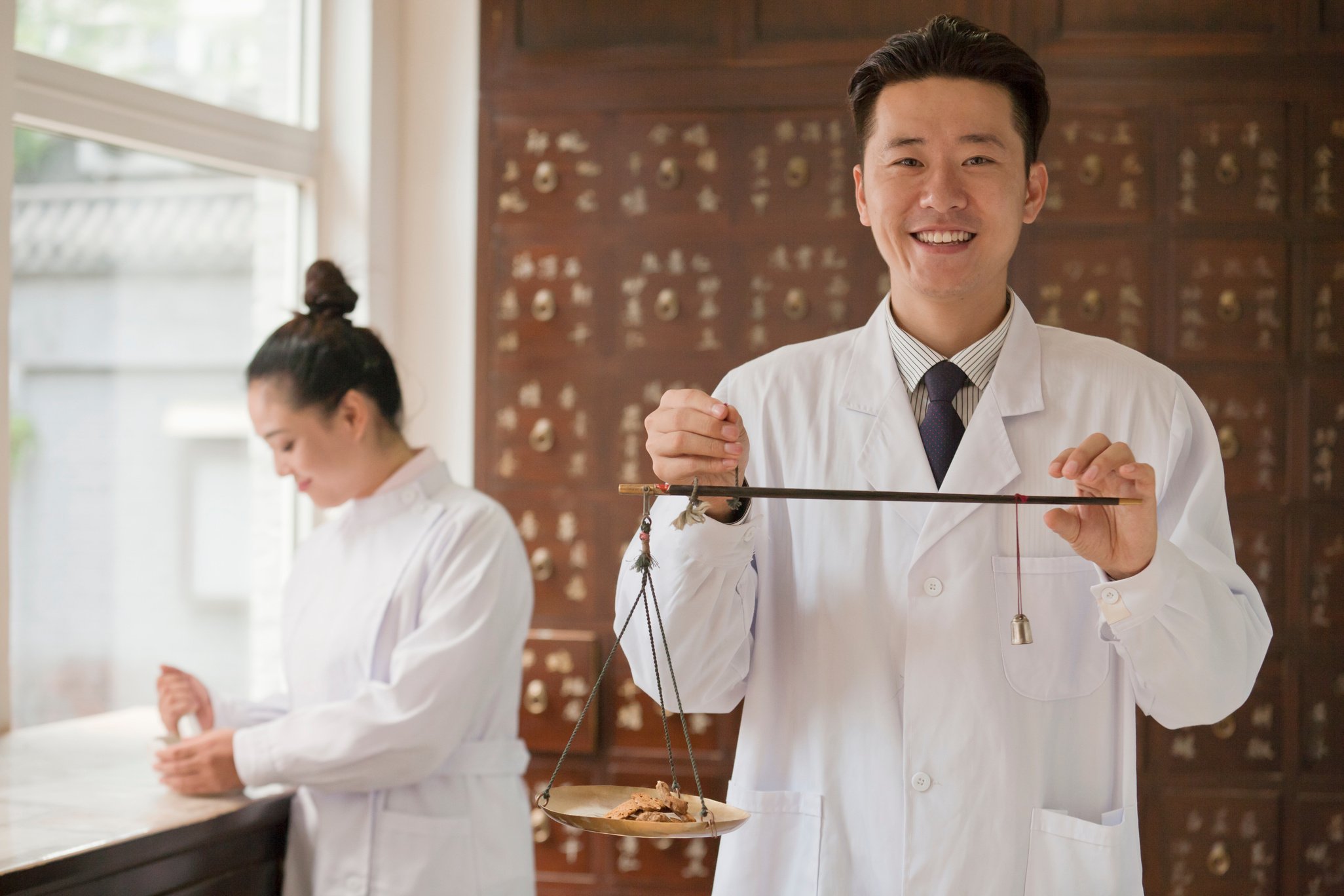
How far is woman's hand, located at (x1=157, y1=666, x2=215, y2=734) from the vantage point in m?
2.26

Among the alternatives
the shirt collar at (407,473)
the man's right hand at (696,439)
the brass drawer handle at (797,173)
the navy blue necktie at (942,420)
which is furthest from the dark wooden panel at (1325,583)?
the man's right hand at (696,439)

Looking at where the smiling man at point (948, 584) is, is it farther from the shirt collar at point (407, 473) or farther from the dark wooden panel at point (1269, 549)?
the dark wooden panel at point (1269, 549)

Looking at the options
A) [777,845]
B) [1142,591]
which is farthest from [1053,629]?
[777,845]

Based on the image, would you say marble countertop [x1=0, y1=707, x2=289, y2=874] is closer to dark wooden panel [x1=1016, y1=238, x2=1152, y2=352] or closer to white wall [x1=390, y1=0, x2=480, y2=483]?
white wall [x1=390, y1=0, x2=480, y2=483]

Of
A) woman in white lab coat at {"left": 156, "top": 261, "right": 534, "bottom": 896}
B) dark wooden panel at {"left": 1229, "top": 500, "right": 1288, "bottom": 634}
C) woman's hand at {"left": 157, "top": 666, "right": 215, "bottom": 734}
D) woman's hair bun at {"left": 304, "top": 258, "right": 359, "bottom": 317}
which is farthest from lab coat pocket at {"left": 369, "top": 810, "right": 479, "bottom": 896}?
dark wooden panel at {"left": 1229, "top": 500, "right": 1288, "bottom": 634}

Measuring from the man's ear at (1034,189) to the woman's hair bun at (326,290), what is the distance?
1265 millimetres

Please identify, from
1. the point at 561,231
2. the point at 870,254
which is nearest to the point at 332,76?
the point at 561,231

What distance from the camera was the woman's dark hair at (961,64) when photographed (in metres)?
1.42

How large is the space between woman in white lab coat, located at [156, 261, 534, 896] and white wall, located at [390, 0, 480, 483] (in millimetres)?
935

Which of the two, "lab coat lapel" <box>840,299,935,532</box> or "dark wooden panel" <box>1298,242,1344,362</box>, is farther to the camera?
"dark wooden panel" <box>1298,242,1344,362</box>

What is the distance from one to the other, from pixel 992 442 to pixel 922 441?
84 mm

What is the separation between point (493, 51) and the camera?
3.12 meters

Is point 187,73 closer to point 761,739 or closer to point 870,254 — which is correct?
point 870,254

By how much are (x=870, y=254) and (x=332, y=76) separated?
1499 millimetres
